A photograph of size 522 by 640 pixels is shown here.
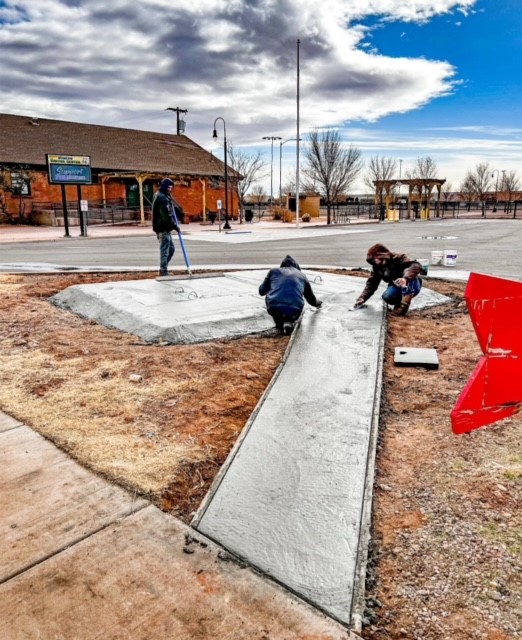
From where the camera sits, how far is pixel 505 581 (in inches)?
83.4

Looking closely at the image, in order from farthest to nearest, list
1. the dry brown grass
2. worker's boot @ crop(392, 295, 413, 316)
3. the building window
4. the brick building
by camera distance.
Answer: the brick building, the building window, worker's boot @ crop(392, 295, 413, 316), the dry brown grass

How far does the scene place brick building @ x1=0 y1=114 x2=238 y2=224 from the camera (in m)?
34.7

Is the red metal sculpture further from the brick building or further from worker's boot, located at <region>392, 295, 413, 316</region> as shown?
the brick building

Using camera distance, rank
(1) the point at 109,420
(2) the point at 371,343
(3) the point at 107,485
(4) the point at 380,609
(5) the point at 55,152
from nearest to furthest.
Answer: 1. (4) the point at 380,609
2. (3) the point at 107,485
3. (1) the point at 109,420
4. (2) the point at 371,343
5. (5) the point at 55,152

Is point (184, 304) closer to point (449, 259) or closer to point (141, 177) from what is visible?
point (449, 259)

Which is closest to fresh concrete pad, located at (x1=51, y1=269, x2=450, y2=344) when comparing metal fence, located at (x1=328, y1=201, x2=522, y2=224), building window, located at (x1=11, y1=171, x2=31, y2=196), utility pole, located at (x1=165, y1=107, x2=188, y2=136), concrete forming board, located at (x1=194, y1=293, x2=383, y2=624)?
concrete forming board, located at (x1=194, y1=293, x2=383, y2=624)

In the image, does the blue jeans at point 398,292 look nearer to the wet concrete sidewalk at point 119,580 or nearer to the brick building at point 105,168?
the wet concrete sidewalk at point 119,580

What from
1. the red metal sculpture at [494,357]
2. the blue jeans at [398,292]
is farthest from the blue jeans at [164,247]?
the red metal sculpture at [494,357]

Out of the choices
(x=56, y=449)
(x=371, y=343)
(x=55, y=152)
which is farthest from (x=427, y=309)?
(x=55, y=152)

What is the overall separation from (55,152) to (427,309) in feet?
120

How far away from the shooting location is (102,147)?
40.7 metres

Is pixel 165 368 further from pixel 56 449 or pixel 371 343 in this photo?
pixel 371 343

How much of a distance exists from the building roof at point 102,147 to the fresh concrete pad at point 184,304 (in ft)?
104

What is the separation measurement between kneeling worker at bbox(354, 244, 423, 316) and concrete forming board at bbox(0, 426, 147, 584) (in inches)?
182
